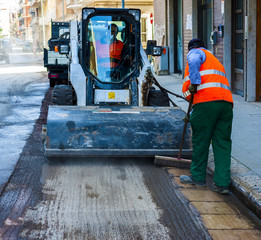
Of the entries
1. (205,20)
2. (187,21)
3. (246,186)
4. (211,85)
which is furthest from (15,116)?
(187,21)

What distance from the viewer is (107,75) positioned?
10117 millimetres

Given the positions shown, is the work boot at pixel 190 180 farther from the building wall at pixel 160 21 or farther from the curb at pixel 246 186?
the building wall at pixel 160 21

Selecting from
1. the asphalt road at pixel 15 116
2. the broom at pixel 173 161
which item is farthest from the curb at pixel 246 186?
the asphalt road at pixel 15 116

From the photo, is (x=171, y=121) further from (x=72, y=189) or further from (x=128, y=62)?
(x=128, y=62)

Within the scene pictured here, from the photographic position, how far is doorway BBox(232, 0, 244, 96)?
14422 mm

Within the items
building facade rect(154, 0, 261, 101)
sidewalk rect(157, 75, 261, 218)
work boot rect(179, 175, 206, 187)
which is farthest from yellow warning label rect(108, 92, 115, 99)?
building facade rect(154, 0, 261, 101)

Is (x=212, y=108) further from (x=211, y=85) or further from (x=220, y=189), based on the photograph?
(x=220, y=189)

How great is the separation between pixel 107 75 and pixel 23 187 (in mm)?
4175

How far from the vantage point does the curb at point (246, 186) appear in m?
5.56

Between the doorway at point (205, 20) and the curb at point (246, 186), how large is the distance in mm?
11162

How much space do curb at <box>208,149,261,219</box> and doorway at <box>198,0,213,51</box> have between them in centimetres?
1116

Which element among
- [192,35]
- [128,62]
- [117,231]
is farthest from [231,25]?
[117,231]

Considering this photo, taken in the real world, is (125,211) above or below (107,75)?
below

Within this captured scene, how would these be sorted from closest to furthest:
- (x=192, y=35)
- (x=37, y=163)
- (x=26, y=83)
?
(x=37, y=163), (x=192, y=35), (x=26, y=83)
